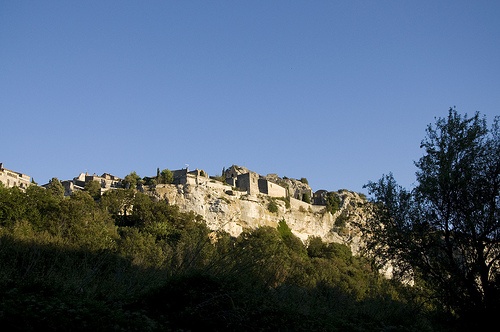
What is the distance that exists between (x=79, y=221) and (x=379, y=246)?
26.7 metres

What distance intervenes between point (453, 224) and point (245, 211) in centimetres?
4355

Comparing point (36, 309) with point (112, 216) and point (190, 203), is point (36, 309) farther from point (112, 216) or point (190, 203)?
point (190, 203)

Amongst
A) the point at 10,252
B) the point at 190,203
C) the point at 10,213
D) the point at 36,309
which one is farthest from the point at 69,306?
the point at 190,203

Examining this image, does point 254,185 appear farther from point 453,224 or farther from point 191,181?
point 453,224

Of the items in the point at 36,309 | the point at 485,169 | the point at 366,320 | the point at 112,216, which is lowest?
the point at 366,320

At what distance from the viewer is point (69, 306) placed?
7332 millimetres

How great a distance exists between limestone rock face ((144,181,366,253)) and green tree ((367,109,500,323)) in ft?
110

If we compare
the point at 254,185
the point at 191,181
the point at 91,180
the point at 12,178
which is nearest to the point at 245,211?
the point at 254,185

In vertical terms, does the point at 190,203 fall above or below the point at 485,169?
above

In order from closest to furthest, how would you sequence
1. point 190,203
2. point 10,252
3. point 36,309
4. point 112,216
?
point 36,309, point 10,252, point 112,216, point 190,203

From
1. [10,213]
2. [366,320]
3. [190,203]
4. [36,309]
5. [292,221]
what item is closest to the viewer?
[36,309]

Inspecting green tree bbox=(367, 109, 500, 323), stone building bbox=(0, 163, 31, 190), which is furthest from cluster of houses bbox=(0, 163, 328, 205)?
green tree bbox=(367, 109, 500, 323)

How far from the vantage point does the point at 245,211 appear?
55.6 m

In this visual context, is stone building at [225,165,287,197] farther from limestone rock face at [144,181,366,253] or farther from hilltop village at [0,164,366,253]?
limestone rock face at [144,181,366,253]
